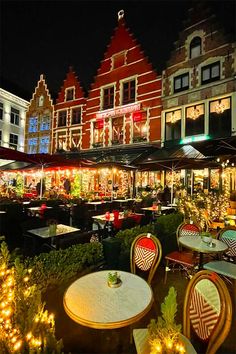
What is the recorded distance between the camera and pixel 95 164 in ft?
38.3

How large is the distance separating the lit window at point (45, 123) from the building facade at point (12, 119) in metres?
5.38

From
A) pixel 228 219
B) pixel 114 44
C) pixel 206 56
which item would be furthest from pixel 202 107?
pixel 114 44

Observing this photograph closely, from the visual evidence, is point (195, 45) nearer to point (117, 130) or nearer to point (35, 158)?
point (117, 130)

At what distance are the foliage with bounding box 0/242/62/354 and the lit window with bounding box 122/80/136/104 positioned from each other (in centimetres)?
1862

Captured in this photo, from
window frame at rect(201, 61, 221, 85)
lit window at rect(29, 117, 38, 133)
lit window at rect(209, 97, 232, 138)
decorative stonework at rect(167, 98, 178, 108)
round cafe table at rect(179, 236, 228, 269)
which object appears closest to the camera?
round cafe table at rect(179, 236, 228, 269)

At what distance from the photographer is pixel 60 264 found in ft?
9.70

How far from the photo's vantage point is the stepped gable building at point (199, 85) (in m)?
13.7

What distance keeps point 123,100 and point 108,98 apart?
1.99 m

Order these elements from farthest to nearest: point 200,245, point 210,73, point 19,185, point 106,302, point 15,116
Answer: point 15,116 < point 19,185 < point 210,73 < point 200,245 < point 106,302

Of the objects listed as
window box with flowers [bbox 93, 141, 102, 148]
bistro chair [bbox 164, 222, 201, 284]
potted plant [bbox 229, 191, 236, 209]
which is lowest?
bistro chair [bbox 164, 222, 201, 284]

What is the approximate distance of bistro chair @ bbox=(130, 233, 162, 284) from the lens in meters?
3.41

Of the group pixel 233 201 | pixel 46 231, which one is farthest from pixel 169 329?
pixel 233 201

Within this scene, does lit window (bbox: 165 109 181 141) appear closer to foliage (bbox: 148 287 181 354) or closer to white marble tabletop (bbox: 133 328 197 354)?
white marble tabletop (bbox: 133 328 197 354)

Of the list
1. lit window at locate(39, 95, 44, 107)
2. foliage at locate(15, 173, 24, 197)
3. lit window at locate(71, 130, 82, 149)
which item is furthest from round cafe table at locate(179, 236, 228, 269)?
lit window at locate(39, 95, 44, 107)
